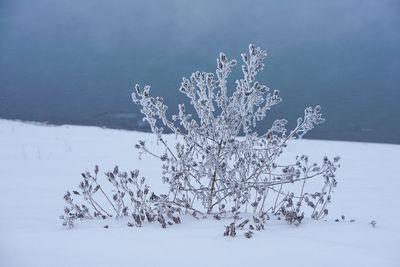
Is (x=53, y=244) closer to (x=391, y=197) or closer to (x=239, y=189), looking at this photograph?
(x=239, y=189)

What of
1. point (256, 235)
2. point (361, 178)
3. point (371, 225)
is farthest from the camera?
point (361, 178)

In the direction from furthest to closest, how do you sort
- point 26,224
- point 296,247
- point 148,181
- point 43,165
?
point 43,165 → point 148,181 → point 26,224 → point 296,247

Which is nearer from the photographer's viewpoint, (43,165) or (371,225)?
(371,225)

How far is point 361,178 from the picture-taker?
6086mm

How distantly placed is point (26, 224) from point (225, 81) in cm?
211

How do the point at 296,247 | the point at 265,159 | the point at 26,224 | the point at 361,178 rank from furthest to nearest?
the point at 361,178 → the point at 265,159 → the point at 26,224 → the point at 296,247

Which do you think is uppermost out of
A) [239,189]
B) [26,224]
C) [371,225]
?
[239,189]

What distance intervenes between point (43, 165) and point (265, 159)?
4.93 meters

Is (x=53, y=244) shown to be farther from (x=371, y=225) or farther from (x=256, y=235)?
(x=371, y=225)

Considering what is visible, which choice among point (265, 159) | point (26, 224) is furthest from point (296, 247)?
point (26, 224)

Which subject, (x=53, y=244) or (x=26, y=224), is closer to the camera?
(x=53, y=244)

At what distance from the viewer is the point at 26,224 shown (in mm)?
2980

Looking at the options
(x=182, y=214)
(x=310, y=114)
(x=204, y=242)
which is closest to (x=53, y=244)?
(x=204, y=242)

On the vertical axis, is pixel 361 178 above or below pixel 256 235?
above
